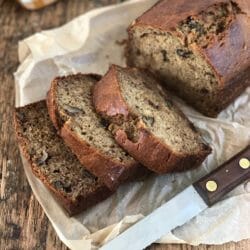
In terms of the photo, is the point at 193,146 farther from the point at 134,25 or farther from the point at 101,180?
the point at 134,25

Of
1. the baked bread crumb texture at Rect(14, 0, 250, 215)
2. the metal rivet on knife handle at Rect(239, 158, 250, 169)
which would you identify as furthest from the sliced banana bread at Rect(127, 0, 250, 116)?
the metal rivet on knife handle at Rect(239, 158, 250, 169)

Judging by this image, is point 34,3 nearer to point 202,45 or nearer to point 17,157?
point 17,157

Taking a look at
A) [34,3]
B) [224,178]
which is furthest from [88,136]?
[34,3]

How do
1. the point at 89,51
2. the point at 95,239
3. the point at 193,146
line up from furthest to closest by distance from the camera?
the point at 89,51 < the point at 193,146 < the point at 95,239

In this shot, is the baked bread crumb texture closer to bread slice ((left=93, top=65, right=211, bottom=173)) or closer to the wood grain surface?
bread slice ((left=93, top=65, right=211, bottom=173))

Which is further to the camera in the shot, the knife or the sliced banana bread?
the sliced banana bread

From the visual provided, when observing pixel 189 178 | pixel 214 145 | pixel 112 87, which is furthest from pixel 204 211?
pixel 112 87
